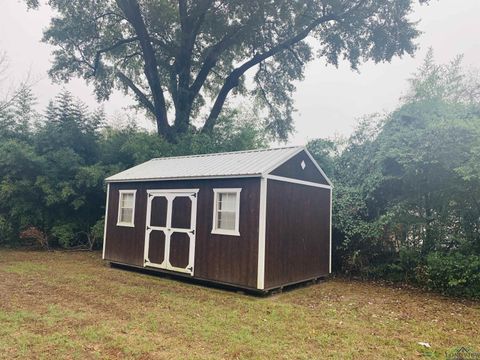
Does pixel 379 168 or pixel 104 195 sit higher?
pixel 379 168

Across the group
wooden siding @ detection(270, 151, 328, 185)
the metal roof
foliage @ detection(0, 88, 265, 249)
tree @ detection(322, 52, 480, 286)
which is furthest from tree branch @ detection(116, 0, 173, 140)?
tree @ detection(322, 52, 480, 286)

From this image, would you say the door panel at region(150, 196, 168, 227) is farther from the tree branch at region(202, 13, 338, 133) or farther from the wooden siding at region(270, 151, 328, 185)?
the tree branch at region(202, 13, 338, 133)

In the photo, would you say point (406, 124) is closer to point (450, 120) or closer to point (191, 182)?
point (450, 120)

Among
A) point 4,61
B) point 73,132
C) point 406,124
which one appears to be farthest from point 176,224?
point 4,61

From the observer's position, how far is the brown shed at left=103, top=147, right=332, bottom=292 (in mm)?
7199

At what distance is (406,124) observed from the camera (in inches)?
376

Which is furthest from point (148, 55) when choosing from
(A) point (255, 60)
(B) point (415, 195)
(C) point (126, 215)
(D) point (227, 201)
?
(B) point (415, 195)

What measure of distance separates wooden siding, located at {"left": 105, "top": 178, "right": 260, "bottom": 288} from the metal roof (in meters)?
0.17

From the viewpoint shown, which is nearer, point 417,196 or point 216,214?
point 216,214

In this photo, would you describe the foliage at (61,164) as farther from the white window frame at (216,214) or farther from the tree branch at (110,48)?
the white window frame at (216,214)

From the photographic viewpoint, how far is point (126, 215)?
9930mm

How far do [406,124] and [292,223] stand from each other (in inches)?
172

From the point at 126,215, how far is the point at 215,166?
3.19 m

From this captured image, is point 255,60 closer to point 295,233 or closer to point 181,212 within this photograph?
point 181,212
